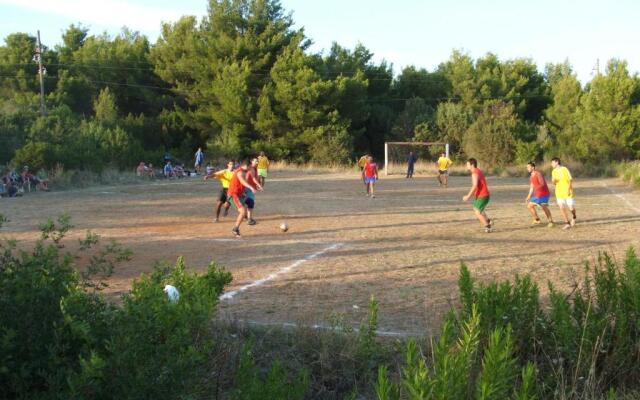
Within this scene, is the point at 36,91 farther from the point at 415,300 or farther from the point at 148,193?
the point at 415,300

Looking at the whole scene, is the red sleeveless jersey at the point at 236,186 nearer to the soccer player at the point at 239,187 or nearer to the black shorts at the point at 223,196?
the soccer player at the point at 239,187

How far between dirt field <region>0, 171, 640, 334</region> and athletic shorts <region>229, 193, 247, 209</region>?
0.66 metres

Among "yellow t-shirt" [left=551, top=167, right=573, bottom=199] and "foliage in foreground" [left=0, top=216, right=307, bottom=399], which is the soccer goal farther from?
"foliage in foreground" [left=0, top=216, right=307, bottom=399]

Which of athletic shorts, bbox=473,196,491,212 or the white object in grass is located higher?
the white object in grass

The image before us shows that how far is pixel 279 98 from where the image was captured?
52.9 metres

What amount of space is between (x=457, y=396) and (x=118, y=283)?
707cm

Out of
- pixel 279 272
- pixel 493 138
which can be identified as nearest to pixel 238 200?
pixel 279 272

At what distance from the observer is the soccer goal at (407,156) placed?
153 ft

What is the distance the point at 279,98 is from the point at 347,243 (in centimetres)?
4046

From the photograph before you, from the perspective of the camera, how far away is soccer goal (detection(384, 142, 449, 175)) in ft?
153

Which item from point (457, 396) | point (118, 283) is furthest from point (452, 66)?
point (457, 396)

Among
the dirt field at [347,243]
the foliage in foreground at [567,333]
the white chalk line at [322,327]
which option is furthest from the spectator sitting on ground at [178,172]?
the foliage in foreground at [567,333]

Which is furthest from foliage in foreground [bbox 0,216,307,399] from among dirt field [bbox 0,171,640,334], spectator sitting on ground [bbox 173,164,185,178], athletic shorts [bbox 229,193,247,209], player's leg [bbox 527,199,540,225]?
spectator sitting on ground [bbox 173,164,185,178]

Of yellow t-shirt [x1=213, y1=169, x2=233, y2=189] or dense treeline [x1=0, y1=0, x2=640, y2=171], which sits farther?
dense treeline [x1=0, y1=0, x2=640, y2=171]
